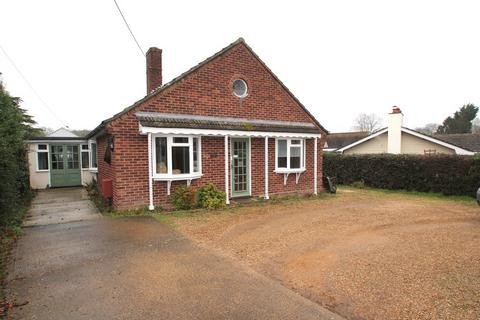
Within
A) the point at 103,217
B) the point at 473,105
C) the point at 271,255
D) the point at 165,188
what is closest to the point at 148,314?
the point at 271,255

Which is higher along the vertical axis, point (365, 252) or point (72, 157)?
point (72, 157)

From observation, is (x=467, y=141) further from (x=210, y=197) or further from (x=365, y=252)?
(x=365, y=252)

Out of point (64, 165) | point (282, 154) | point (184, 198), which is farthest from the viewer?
point (64, 165)

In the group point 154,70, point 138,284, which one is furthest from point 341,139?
point 138,284

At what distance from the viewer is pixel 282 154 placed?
485 inches

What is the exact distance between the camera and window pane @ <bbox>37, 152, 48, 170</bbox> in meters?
15.2

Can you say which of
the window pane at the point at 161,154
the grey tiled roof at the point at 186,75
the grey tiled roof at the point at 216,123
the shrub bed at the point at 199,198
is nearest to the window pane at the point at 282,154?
the grey tiled roof at the point at 216,123

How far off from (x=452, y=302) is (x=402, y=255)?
5.74 ft

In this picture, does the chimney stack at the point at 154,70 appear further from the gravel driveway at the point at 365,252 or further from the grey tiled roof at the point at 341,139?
the grey tiled roof at the point at 341,139

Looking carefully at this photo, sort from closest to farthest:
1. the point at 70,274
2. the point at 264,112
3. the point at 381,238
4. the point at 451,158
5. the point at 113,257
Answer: the point at 70,274
the point at 113,257
the point at 381,238
the point at 264,112
the point at 451,158

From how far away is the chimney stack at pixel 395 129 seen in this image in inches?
802

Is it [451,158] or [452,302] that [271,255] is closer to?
[452,302]

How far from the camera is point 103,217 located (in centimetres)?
844

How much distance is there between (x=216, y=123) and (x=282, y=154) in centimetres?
344
